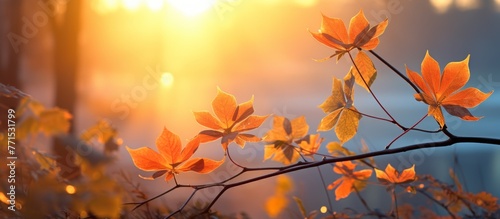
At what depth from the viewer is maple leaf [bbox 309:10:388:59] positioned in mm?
431

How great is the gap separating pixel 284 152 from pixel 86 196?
32 centimetres

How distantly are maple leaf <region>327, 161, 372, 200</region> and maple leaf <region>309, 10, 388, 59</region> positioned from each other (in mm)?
196

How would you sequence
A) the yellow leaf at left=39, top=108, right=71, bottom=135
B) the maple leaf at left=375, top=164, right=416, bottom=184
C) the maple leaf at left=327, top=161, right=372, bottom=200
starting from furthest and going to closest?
the maple leaf at left=327, top=161, right=372, bottom=200, the maple leaf at left=375, top=164, right=416, bottom=184, the yellow leaf at left=39, top=108, right=71, bottom=135

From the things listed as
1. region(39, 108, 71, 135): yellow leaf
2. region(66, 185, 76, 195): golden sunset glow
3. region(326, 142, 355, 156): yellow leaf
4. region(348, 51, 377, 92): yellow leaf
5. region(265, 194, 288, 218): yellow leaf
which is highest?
region(39, 108, 71, 135): yellow leaf

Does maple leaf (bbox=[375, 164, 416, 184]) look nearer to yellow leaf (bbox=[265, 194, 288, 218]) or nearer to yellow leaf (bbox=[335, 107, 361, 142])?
yellow leaf (bbox=[335, 107, 361, 142])

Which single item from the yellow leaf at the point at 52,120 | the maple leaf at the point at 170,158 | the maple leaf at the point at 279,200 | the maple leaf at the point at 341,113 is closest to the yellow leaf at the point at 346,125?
the maple leaf at the point at 341,113

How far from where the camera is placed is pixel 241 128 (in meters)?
0.44

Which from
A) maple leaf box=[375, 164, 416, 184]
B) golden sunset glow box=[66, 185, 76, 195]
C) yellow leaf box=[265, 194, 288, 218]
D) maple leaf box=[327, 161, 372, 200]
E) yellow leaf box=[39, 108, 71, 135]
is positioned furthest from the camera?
yellow leaf box=[265, 194, 288, 218]

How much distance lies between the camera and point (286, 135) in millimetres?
538

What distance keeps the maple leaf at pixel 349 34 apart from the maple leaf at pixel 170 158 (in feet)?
0.45

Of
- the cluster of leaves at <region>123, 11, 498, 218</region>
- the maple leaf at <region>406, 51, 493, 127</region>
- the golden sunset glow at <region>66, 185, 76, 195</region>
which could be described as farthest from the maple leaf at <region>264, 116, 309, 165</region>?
the golden sunset glow at <region>66, 185, 76, 195</region>

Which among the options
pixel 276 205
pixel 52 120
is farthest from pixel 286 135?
pixel 276 205

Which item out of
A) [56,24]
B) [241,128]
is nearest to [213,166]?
[241,128]

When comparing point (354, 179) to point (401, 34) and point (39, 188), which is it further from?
point (401, 34)
